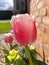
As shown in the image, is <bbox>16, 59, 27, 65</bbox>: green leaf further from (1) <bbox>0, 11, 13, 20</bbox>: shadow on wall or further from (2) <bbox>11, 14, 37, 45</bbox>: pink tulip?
(1) <bbox>0, 11, 13, 20</bbox>: shadow on wall

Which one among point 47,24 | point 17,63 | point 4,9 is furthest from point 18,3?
point 17,63

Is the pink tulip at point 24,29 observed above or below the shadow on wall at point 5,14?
above

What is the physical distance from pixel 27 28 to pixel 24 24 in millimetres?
15

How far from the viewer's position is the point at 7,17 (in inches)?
455

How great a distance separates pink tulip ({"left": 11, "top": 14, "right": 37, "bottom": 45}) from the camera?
0.57 m

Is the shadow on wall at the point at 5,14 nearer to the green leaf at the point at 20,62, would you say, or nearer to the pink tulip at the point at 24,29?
the green leaf at the point at 20,62

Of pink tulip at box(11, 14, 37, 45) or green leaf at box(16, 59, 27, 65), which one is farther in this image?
green leaf at box(16, 59, 27, 65)

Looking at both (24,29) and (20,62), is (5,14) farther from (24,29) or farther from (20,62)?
(24,29)

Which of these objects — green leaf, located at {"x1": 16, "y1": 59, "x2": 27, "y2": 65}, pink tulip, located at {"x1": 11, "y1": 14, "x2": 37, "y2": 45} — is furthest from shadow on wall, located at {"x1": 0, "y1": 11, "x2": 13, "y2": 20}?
pink tulip, located at {"x1": 11, "y1": 14, "x2": 37, "y2": 45}

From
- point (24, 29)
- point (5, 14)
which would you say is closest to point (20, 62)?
point (24, 29)

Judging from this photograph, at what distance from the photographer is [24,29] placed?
0.58 metres

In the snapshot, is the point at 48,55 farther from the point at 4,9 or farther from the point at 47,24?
the point at 4,9

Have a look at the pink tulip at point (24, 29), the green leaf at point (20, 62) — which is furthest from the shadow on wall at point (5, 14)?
the pink tulip at point (24, 29)

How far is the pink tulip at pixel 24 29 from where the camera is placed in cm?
57
